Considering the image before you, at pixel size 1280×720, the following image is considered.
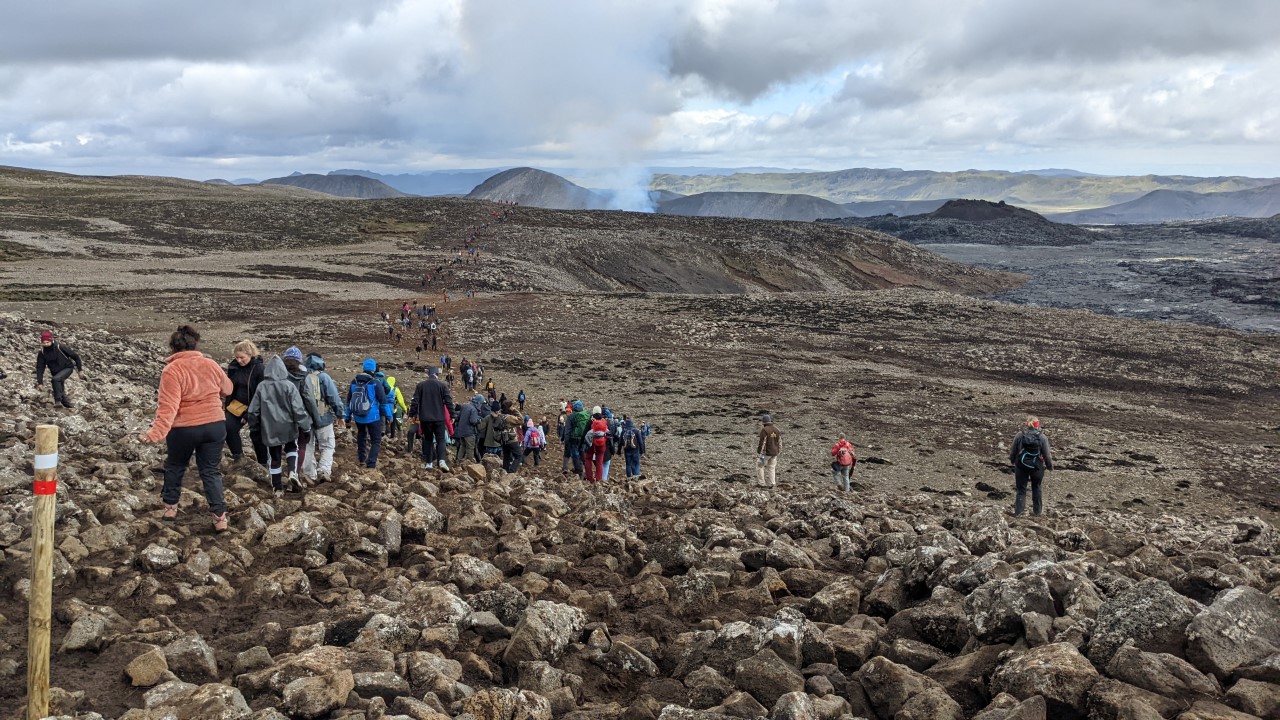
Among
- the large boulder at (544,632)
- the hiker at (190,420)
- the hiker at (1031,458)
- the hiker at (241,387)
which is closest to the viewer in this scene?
the large boulder at (544,632)

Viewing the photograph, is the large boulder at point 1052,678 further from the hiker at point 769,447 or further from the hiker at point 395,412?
the hiker at point 395,412

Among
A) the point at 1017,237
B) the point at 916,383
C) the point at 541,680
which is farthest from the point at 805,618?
the point at 1017,237

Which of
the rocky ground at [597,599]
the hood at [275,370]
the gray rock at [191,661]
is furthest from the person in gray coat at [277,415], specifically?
the gray rock at [191,661]

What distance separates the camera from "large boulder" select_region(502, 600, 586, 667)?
16.4 feet

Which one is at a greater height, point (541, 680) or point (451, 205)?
point (451, 205)

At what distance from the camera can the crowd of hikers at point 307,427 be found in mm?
6758

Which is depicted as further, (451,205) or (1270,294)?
(451,205)

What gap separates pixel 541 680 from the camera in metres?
4.73

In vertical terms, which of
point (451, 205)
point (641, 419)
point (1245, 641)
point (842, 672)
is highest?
point (451, 205)

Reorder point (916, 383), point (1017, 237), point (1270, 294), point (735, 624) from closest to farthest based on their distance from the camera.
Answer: point (735, 624), point (916, 383), point (1270, 294), point (1017, 237)

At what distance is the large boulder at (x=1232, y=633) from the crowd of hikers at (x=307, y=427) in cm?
710

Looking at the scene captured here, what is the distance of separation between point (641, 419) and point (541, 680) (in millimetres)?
18199

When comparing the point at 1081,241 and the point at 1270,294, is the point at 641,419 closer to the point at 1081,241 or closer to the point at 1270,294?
the point at 1270,294

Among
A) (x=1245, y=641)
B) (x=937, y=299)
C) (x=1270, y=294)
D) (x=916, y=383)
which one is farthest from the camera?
(x=1270, y=294)
